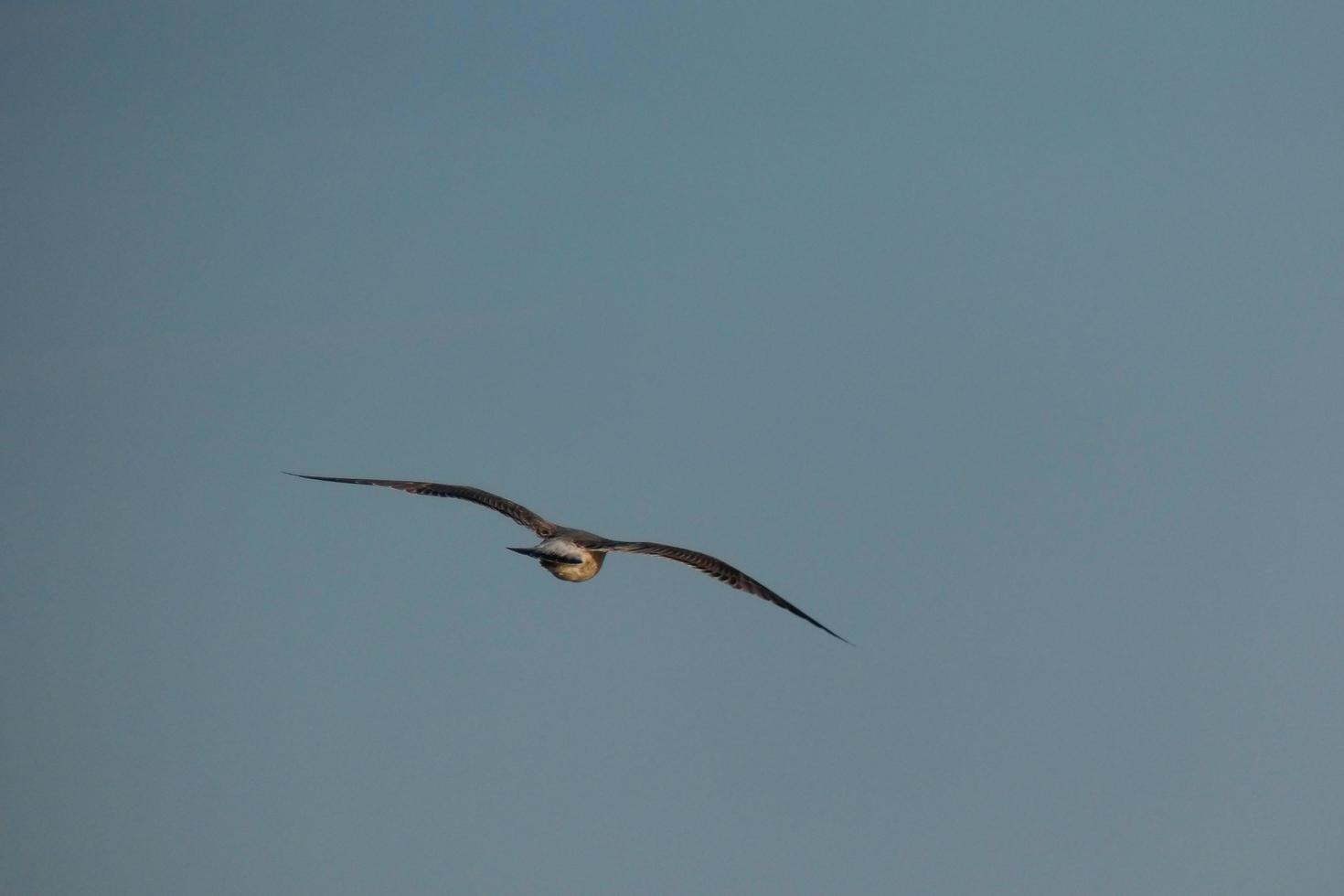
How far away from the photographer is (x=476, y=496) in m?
59.4

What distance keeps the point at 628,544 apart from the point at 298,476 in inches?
508

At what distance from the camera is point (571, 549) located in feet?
171

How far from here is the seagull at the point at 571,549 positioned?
48.8m

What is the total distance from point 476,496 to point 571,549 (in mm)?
8231

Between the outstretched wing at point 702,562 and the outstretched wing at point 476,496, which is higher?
the outstretched wing at point 476,496

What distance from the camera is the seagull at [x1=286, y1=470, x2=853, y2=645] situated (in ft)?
160

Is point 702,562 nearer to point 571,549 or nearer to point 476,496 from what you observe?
point 571,549

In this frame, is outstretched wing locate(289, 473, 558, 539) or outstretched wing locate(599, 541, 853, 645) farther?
outstretched wing locate(289, 473, 558, 539)

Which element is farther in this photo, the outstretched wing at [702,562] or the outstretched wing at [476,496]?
the outstretched wing at [476,496]

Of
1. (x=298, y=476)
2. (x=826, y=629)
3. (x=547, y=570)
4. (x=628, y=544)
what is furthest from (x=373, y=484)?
(x=826, y=629)

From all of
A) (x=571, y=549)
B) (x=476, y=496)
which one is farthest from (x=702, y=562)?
(x=476, y=496)

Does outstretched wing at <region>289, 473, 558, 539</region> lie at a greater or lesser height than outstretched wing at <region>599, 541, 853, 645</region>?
greater

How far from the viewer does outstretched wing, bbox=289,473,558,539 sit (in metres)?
56.5

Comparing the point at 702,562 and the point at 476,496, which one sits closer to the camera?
the point at 702,562
